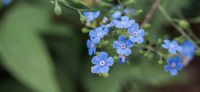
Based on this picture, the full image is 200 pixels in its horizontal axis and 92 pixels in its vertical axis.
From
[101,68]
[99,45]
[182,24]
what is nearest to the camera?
[101,68]

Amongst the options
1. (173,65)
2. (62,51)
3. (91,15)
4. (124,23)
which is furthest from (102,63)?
(62,51)

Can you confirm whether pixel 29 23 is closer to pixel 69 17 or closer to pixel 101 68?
pixel 69 17

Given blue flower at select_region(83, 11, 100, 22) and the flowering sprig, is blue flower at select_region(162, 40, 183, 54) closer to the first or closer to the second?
the flowering sprig

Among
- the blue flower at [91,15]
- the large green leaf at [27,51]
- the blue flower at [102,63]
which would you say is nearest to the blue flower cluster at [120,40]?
the blue flower at [102,63]

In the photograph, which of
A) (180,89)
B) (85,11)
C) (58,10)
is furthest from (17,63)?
(180,89)

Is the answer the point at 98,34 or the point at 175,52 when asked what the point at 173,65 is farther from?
the point at 98,34

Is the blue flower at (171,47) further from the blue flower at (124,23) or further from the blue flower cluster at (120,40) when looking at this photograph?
the blue flower at (124,23)

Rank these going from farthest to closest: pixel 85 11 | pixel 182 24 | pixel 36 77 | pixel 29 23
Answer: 1. pixel 29 23
2. pixel 36 77
3. pixel 182 24
4. pixel 85 11
